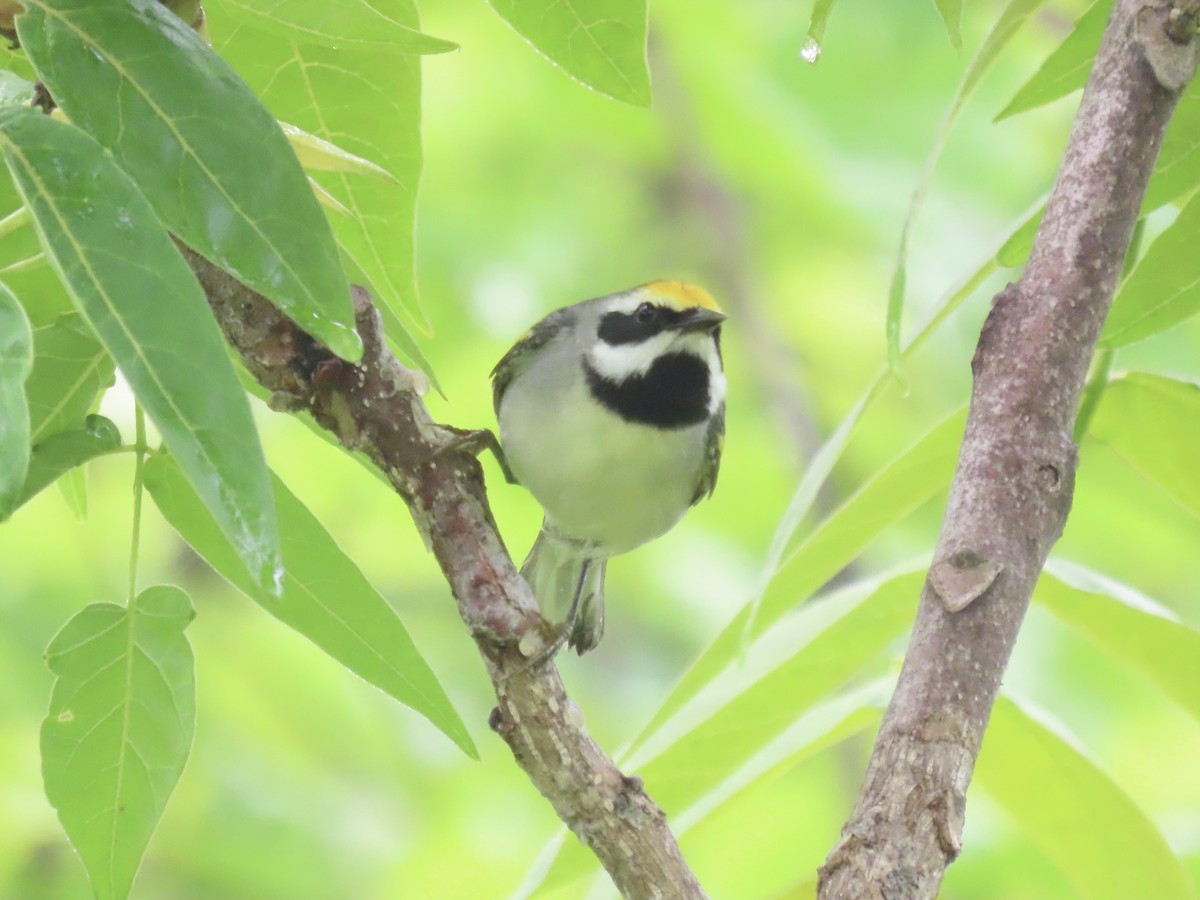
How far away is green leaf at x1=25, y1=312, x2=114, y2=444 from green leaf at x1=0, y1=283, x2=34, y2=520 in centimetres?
41

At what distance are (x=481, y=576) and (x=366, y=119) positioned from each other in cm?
53

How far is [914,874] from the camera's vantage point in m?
1.10

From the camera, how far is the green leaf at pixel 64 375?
118 cm

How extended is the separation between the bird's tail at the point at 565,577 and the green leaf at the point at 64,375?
1.73m

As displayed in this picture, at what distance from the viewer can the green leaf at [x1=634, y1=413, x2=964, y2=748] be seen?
152cm

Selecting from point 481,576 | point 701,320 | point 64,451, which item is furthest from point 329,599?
point 701,320

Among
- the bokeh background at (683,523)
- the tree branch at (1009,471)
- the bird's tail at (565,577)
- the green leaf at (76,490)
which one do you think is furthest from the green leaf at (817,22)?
the bokeh background at (683,523)

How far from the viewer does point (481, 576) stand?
3.98ft

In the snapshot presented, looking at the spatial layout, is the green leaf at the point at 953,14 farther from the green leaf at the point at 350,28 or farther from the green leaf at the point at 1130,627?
the green leaf at the point at 1130,627

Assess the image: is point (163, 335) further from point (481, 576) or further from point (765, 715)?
point (765, 715)

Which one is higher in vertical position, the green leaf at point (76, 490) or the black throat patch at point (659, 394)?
the black throat patch at point (659, 394)

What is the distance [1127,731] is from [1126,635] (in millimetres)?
2997

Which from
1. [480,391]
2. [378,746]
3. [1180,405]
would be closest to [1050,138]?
[480,391]

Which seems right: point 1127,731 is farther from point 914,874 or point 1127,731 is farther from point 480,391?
point 914,874
